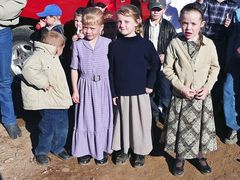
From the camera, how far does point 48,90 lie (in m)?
4.20

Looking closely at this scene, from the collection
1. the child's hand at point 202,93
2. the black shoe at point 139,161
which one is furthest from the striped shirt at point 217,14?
the black shoe at point 139,161

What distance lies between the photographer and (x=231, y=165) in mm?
4496

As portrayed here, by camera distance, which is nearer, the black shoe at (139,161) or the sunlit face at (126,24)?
the sunlit face at (126,24)

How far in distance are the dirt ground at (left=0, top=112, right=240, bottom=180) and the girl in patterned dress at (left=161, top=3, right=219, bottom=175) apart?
33cm

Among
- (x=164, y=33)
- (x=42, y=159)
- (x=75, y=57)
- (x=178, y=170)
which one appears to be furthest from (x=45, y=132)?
(x=164, y=33)

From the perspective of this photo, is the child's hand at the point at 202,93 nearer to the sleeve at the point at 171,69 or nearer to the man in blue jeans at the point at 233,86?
the sleeve at the point at 171,69

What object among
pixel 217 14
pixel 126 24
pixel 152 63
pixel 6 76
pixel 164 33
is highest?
pixel 126 24

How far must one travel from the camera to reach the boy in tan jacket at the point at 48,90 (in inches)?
159

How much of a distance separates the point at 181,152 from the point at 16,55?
321 centimetres

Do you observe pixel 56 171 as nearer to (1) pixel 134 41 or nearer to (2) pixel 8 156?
(2) pixel 8 156

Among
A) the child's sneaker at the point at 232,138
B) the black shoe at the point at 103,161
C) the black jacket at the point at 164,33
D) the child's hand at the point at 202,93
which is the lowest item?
the black shoe at the point at 103,161

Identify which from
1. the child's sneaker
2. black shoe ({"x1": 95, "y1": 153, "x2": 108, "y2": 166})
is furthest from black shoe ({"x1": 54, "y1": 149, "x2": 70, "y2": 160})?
the child's sneaker

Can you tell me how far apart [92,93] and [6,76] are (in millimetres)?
1245

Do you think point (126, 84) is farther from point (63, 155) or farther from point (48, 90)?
point (63, 155)
